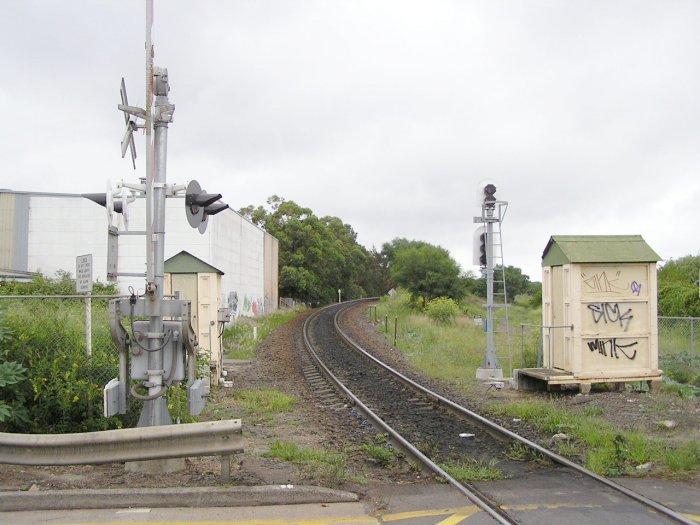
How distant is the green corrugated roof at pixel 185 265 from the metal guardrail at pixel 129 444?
6.67m

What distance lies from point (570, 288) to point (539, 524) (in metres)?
7.22

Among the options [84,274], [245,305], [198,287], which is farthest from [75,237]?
[84,274]

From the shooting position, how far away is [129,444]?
6125 mm

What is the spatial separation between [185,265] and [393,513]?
27.3ft

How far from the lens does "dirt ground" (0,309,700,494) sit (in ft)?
20.7

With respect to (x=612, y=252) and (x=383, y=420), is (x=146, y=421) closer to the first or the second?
(x=383, y=420)

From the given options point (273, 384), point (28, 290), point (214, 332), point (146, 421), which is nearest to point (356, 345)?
point (273, 384)

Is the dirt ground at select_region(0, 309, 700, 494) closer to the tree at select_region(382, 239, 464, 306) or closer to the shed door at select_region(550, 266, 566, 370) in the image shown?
the shed door at select_region(550, 266, 566, 370)

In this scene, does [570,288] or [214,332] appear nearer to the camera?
[570,288]

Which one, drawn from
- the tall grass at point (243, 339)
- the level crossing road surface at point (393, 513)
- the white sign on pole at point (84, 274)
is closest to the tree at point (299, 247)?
the tall grass at point (243, 339)

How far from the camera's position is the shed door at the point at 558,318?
12.6 meters

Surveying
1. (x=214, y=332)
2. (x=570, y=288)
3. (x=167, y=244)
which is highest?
(x=167, y=244)

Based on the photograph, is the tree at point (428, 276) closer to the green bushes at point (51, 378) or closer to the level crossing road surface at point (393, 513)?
the green bushes at point (51, 378)

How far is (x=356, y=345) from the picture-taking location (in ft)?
77.4
